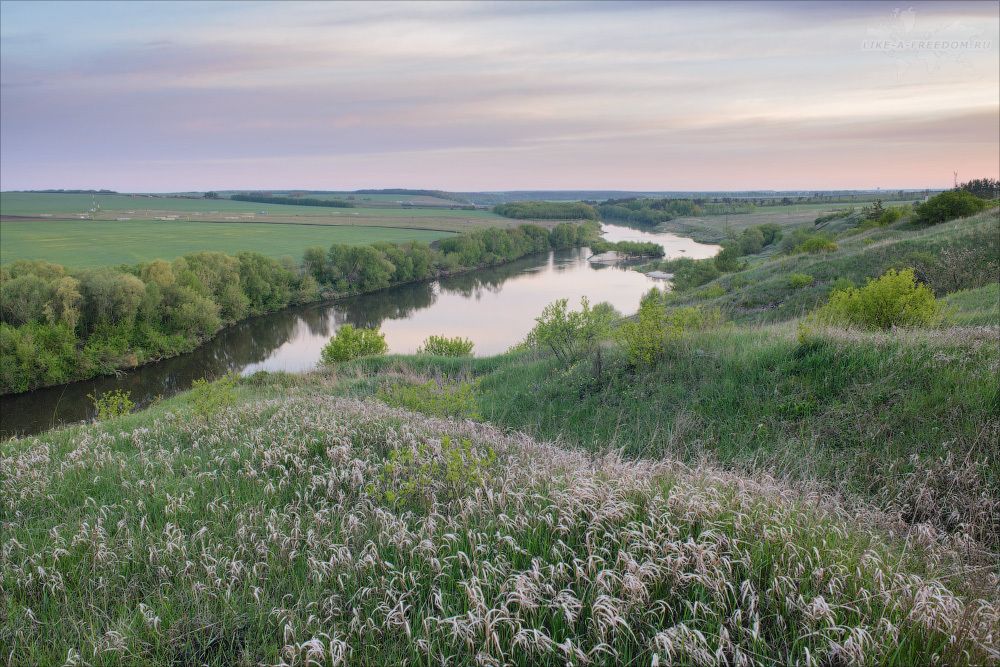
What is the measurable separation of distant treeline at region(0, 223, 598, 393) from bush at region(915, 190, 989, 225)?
5263cm

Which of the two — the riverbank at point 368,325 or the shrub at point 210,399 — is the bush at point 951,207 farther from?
the shrub at point 210,399

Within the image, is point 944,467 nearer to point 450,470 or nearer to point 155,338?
point 450,470

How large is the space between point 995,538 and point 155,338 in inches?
1777

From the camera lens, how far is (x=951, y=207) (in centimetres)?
3584

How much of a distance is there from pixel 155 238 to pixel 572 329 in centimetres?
9622

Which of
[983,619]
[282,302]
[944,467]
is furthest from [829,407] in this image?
[282,302]

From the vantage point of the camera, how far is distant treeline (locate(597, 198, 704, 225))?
6585 inches

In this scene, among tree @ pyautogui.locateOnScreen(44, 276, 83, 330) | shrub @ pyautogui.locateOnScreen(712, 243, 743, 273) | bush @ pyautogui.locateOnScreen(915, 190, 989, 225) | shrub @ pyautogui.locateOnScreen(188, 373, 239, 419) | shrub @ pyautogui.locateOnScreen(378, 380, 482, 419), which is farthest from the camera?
shrub @ pyautogui.locateOnScreen(712, 243, 743, 273)

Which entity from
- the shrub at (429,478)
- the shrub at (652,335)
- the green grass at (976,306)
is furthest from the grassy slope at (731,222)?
the shrub at (429,478)

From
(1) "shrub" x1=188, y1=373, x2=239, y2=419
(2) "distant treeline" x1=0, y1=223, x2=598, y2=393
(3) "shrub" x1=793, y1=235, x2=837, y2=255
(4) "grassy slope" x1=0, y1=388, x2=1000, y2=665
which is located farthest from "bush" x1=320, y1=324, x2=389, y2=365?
(3) "shrub" x1=793, y1=235, x2=837, y2=255

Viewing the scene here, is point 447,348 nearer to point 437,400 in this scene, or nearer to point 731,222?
point 437,400

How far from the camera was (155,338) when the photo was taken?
129 ft

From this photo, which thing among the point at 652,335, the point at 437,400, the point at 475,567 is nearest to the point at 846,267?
the point at 652,335

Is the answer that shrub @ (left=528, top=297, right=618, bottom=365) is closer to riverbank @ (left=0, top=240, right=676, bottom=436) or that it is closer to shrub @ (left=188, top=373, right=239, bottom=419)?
shrub @ (left=188, top=373, right=239, bottom=419)
